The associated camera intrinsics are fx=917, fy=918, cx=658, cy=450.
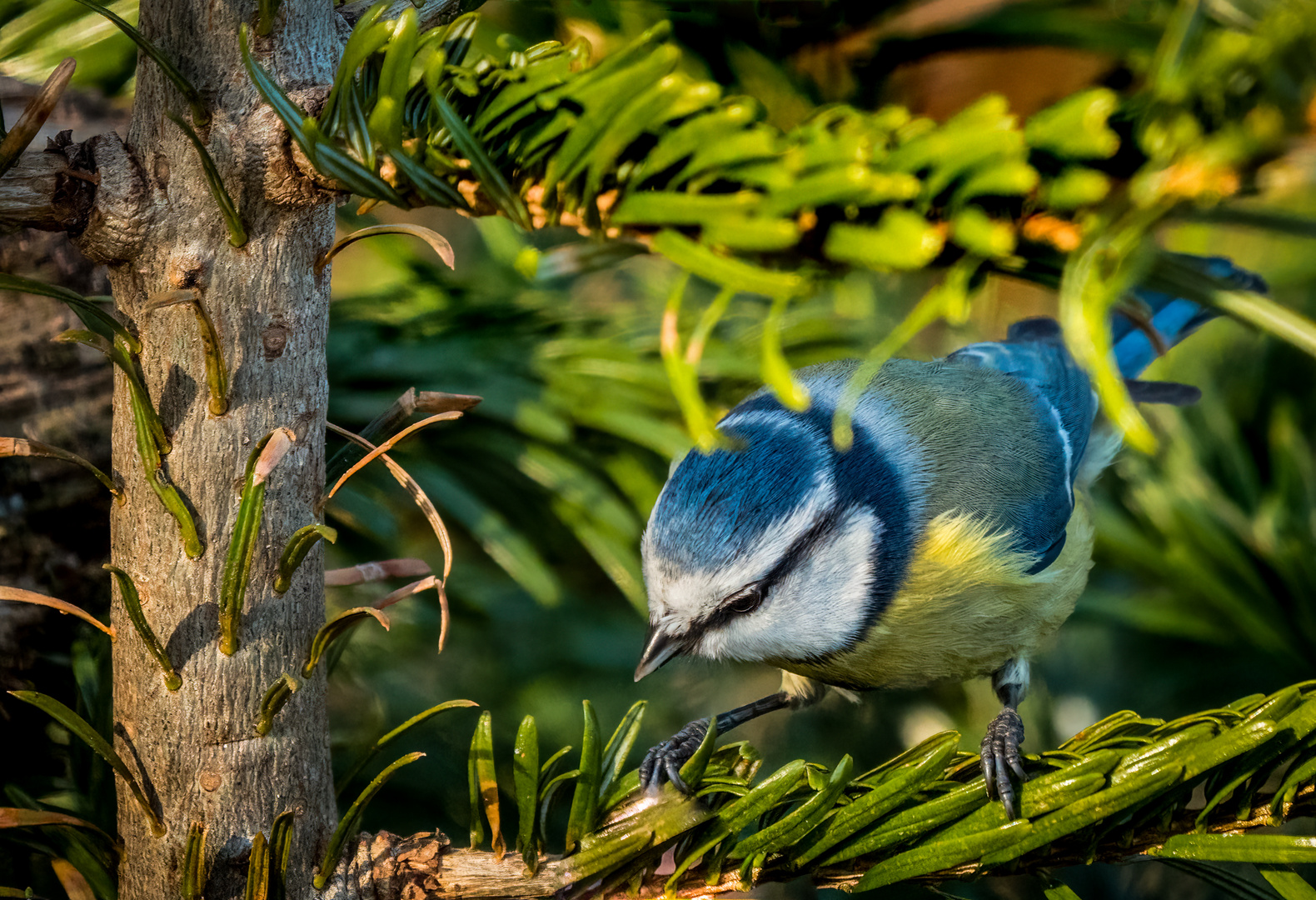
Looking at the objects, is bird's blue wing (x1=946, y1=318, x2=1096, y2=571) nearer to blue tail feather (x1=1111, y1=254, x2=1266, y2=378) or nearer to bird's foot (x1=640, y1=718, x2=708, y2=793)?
blue tail feather (x1=1111, y1=254, x2=1266, y2=378)

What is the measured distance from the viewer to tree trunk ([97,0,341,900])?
32 centimetres

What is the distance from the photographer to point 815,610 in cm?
74

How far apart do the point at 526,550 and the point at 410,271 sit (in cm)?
25

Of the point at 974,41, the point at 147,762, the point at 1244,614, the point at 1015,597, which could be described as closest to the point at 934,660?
the point at 1015,597

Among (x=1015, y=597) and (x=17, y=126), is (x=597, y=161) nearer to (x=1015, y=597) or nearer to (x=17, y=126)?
(x=17, y=126)

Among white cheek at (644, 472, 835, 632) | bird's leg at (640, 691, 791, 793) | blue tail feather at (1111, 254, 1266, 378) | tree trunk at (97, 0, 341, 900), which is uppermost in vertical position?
tree trunk at (97, 0, 341, 900)

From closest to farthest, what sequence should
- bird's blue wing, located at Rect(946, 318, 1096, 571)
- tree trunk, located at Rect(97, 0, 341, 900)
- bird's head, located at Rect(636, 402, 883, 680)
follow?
1. tree trunk, located at Rect(97, 0, 341, 900)
2. bird's head, located at Rect(636, 402, 883, 680)
3. bird's blue wing, located at Rect(946, 318, 1096, 571)

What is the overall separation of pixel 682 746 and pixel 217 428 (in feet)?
1.39

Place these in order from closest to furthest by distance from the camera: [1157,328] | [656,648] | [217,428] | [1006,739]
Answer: [217,428]
[1006,739]
[656,648]
[1157,328]

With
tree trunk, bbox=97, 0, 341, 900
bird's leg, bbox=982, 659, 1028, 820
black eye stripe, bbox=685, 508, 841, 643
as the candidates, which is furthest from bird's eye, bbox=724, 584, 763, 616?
tree trunk, bbox=97, 0, 341, 900

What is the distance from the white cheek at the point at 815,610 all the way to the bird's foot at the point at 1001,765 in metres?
0.16

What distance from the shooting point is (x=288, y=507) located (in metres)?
0.35

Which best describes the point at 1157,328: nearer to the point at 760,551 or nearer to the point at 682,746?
the point at 760,551

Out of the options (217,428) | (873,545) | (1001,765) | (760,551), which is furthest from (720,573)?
(217,428)
